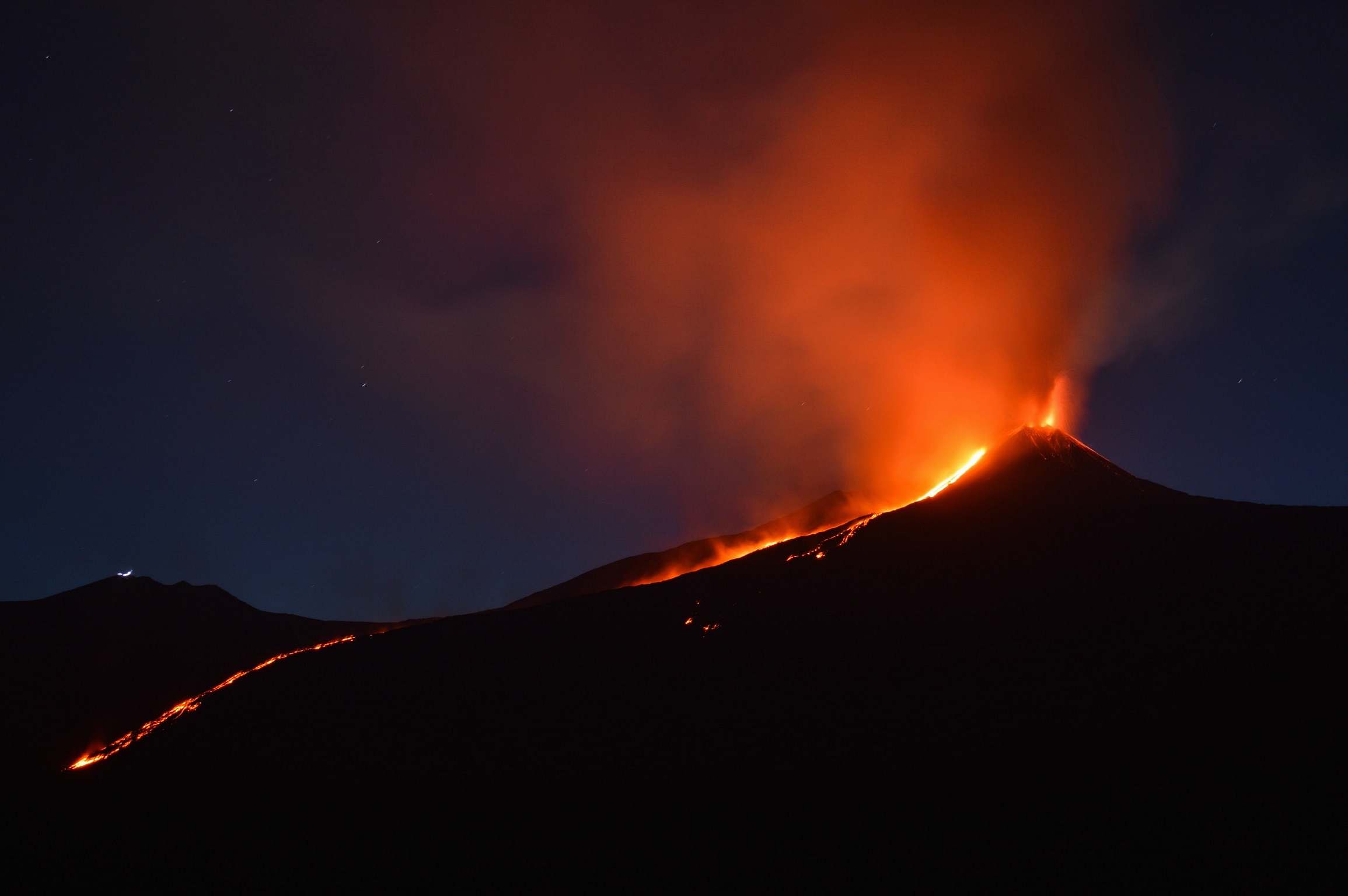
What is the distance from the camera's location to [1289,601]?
29797 mm

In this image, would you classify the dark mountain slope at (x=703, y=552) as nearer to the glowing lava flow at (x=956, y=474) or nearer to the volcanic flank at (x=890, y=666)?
the glowing lava flow at (x=956, y=474)

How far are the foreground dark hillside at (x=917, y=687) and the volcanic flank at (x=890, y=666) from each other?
137mm

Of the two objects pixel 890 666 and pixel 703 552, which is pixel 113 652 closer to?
pixel 703 552

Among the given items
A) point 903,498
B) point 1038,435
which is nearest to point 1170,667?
point 1038,435

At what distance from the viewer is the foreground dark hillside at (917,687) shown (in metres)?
21.7

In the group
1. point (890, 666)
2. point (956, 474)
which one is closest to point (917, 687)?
point (890, 666)

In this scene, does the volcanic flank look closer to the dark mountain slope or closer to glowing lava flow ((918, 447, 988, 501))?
glowing lava flow ((918, 447, 988, 501))

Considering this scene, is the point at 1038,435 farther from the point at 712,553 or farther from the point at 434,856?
the point at 434,856

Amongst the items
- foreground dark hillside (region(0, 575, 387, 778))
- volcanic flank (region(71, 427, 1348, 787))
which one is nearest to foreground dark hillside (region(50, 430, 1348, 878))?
volcanic flank (region(71, 427, 1348, 787))

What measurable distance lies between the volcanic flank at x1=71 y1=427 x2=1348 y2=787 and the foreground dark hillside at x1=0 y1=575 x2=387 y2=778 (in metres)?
21.8

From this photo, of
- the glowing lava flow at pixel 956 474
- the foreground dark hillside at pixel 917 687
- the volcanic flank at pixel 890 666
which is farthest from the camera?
the glowing lava flow at pixel 956 474

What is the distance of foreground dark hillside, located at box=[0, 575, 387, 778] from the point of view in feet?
188

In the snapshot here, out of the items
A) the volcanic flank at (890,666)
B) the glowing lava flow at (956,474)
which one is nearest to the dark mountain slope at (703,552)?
the glowing lava flow at (956,474)

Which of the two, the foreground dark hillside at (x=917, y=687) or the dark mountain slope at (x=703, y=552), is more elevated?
the dark mountain slope at (x=703, y=552)
